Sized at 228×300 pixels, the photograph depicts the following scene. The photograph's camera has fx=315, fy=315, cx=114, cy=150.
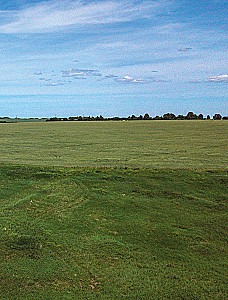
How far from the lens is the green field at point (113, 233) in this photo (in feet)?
10.4

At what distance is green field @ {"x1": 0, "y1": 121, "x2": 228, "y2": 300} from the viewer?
3.18 metres

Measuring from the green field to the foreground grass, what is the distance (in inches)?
0.5

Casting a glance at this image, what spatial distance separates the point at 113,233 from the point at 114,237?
0.41 feet

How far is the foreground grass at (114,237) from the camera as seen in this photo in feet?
10.4

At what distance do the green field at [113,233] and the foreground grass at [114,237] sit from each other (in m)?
0.01

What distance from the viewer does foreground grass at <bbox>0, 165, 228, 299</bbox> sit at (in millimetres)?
3172

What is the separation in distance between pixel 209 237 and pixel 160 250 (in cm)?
88

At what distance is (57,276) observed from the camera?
130 inches

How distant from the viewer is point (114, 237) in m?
4.24

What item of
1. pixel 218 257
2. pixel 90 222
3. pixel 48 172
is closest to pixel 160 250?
pixel 218 257

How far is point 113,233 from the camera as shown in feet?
14.3

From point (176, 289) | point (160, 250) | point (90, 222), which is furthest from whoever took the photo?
point (90, 222)

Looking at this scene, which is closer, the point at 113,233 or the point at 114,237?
the point at 114,237

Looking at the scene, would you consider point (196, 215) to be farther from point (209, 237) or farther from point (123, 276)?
point (123, 276)
